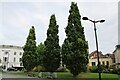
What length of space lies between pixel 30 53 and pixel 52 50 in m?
14.7

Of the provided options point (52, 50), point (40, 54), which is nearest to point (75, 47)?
point (52, 50)

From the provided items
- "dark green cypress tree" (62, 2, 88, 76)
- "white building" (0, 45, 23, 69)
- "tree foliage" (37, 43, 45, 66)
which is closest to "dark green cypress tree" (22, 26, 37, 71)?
"tree foliage" (37, 43, 45, 66)

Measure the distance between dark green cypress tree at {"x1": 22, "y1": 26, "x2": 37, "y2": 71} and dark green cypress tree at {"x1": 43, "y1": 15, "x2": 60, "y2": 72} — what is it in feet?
41.7

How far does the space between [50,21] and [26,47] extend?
14437mm

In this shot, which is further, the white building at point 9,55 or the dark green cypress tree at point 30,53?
the white building at point 9,55

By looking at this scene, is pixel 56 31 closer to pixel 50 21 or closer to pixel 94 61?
pixel 50 21

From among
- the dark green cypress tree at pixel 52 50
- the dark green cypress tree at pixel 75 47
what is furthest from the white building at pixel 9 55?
the dark green cypress tree at pixel 75 47

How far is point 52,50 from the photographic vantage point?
46719 millimetres

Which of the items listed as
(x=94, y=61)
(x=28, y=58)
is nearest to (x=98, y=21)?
(x=28, y=58)

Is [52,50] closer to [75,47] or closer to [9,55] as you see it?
[75,47]

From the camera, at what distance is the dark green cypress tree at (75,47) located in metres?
37.4

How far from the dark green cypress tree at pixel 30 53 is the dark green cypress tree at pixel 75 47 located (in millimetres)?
21995

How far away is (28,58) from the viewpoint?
60281 millimetres

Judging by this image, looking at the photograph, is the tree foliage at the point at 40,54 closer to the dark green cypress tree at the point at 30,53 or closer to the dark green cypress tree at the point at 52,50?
the dark green cypress tree at the point at 30,53
